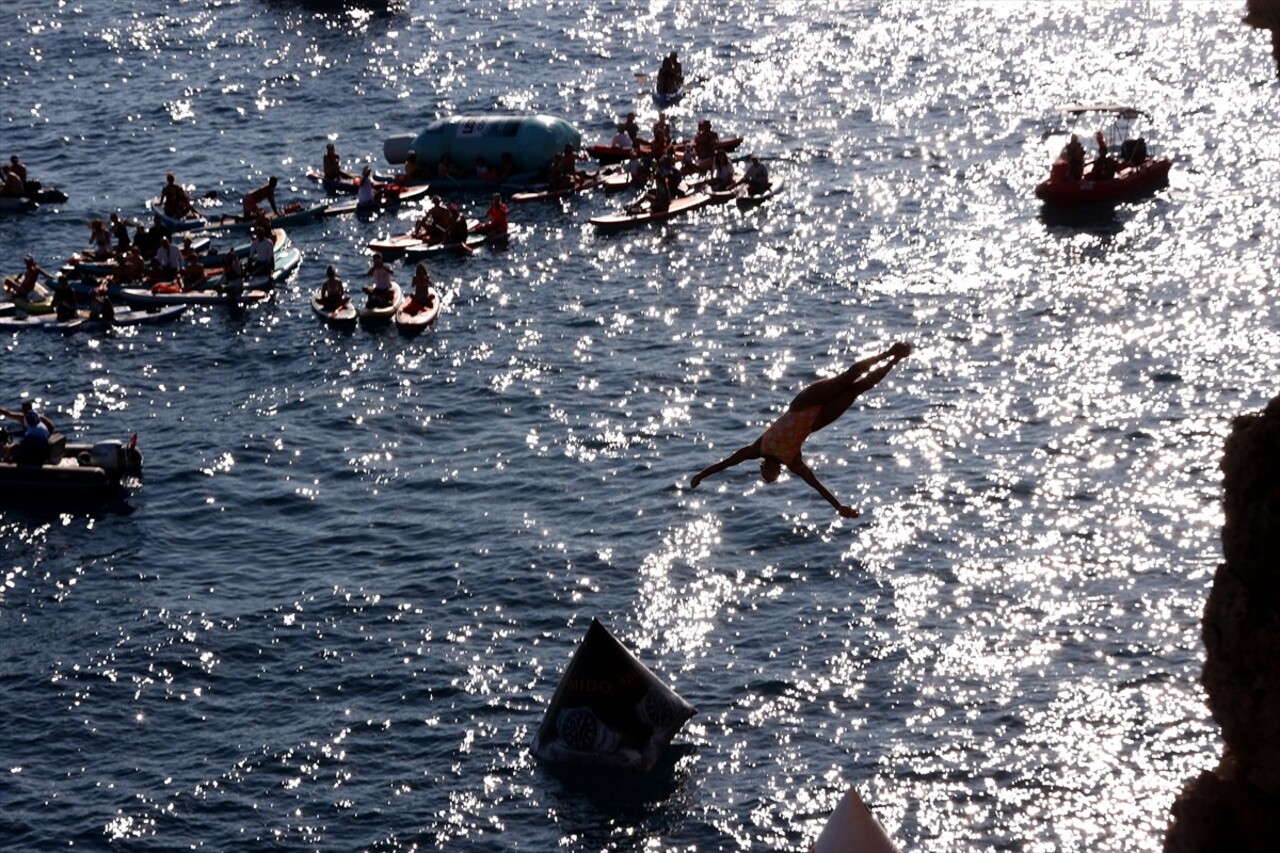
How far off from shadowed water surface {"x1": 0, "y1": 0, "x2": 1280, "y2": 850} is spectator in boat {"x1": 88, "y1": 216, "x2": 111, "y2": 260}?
293 cm

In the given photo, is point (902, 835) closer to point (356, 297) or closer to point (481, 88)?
point (356, 297)

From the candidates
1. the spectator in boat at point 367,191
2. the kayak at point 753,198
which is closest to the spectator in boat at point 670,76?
A: the kayak at point 753,198

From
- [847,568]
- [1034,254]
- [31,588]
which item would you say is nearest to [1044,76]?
[1034,254]

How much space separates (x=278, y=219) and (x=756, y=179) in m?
16.6

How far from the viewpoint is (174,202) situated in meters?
63.5

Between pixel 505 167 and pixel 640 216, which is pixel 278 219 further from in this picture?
pixel 640 216

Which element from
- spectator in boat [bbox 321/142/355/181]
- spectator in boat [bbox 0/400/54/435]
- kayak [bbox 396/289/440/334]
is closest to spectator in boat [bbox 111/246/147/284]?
kayak [bbox 396/289/440/334]

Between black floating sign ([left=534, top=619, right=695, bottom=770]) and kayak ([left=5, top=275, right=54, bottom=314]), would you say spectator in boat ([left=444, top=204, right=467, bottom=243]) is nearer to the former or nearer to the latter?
kayak ([left=5, top=275, right=54, bottom=314])

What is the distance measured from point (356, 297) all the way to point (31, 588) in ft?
61.1

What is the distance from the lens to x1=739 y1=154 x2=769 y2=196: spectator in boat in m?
63.1

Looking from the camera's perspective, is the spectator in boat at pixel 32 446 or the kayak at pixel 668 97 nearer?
the spectator in boat at pixel 32 446

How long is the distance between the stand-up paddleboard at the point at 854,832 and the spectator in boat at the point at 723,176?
135ft

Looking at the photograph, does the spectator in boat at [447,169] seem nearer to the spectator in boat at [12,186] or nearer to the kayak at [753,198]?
the kayak at [753,198]

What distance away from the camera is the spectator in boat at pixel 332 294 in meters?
54.7
